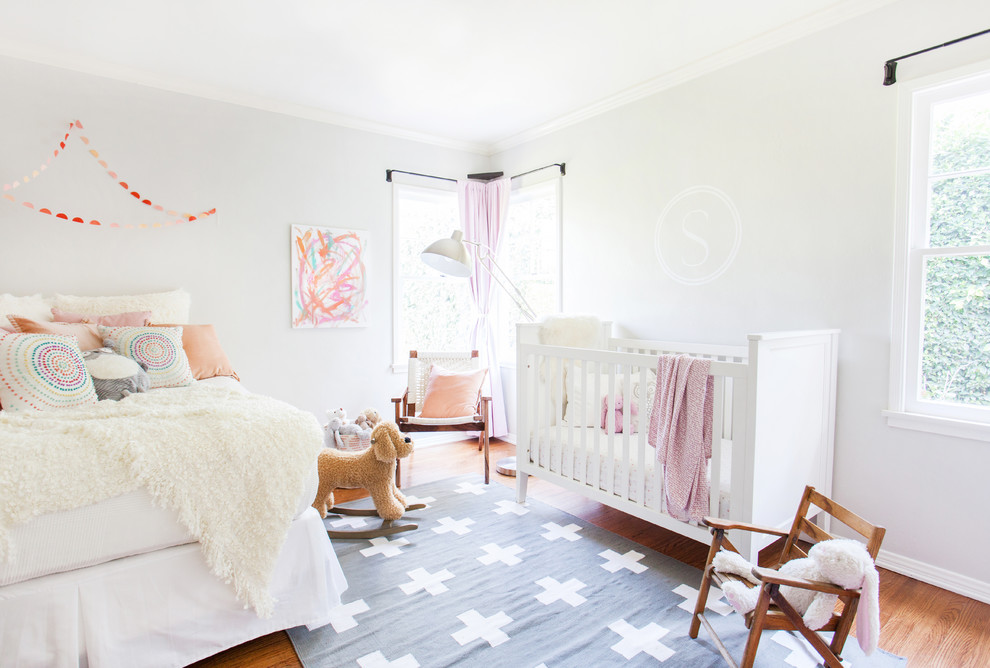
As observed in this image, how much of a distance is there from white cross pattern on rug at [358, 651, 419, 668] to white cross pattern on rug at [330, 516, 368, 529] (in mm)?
992

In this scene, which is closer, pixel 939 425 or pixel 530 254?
pixel 939 425

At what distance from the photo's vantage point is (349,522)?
2652 mm

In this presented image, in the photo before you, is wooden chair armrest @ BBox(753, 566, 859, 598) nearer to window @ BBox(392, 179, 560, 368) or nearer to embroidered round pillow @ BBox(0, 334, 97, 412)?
embroidered round pillow @ BBox(0, 334, 97, 412)

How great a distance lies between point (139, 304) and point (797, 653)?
130 inches

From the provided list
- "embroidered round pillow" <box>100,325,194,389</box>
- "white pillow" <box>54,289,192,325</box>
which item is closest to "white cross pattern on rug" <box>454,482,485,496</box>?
"embroidered round pillow" <box>100,325,194,389</box>

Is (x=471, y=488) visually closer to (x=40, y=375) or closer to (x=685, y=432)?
(x=685, y=432)

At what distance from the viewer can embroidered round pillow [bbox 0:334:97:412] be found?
1.84 meters

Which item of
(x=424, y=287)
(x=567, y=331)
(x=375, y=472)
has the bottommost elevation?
(x=375, y=472)

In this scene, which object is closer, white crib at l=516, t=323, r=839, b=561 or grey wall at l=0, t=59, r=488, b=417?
white crib at l=516, t=323, r=839, b=561

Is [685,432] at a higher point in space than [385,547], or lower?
higher

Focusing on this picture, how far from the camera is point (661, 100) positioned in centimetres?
309

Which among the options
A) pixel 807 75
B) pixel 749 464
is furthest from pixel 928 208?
pixel 749 464

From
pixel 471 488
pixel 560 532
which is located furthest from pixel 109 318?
pixel 560 532

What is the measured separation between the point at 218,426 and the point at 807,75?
9.42ft
